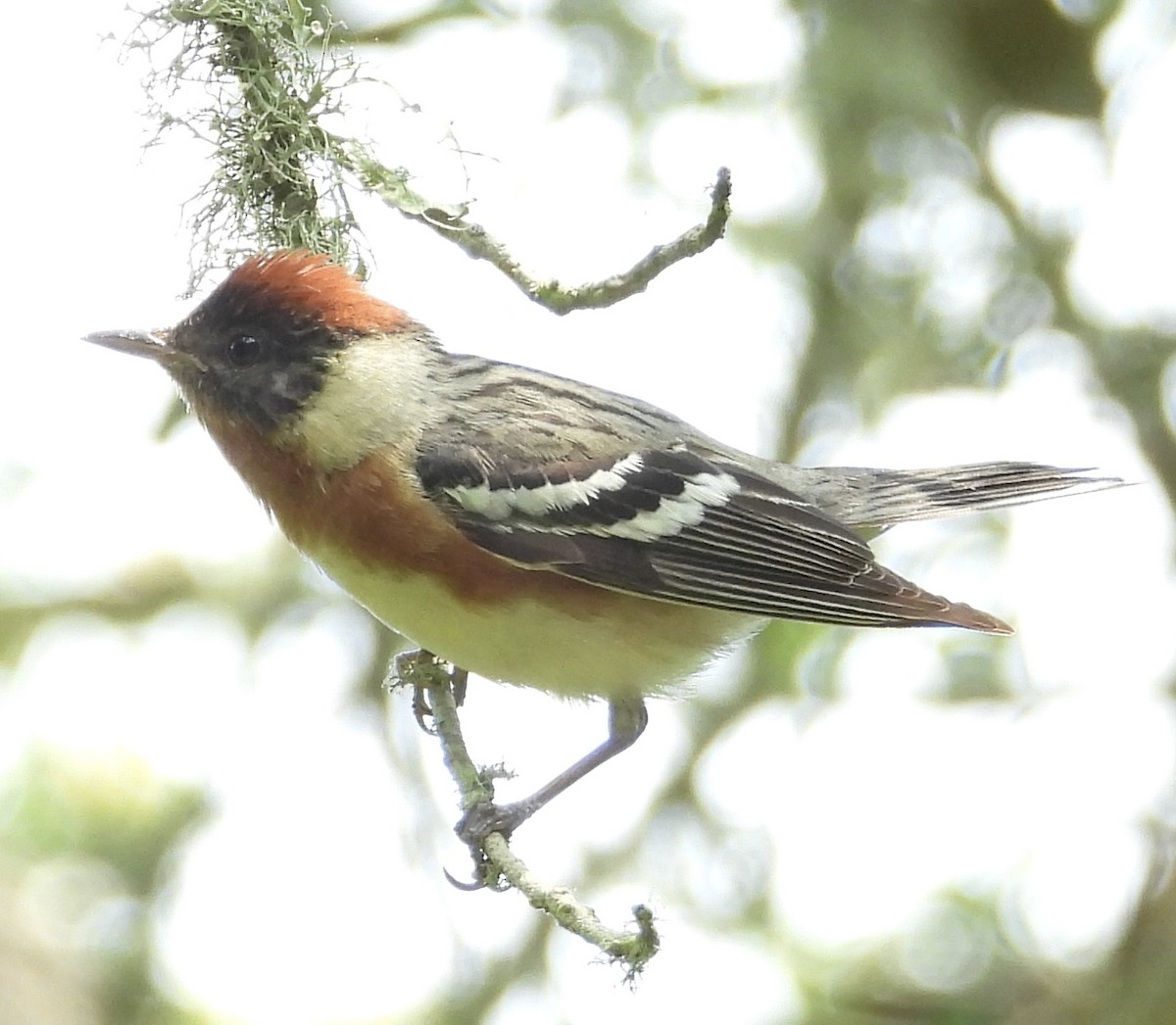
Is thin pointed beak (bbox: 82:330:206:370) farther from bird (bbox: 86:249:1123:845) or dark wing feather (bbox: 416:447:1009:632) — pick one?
dark wing feather (bbox: 416:447:1009:632)

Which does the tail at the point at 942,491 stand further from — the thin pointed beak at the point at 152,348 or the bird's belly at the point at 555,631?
the thin pointed beak at the point at 152,348

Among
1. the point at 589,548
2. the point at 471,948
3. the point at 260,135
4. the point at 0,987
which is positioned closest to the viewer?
the point at 260,135

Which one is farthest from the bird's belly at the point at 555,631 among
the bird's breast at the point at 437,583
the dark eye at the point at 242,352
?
the dark eye at the point at 242,352

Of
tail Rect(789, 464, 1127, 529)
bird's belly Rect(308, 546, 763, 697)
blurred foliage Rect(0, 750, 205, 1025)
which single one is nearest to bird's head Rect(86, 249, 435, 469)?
bird's belly Rect(308, 546, 763, 697)

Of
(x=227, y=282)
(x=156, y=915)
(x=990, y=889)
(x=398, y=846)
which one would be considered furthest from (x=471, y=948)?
(x=227, y=282)

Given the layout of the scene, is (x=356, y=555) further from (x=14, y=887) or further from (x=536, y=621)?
(x=14, y=887)

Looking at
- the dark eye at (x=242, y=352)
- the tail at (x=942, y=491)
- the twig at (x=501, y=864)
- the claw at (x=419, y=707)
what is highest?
the tail at (x=942, y=491)

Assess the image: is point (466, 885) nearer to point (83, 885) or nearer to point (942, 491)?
point (942, 491)
